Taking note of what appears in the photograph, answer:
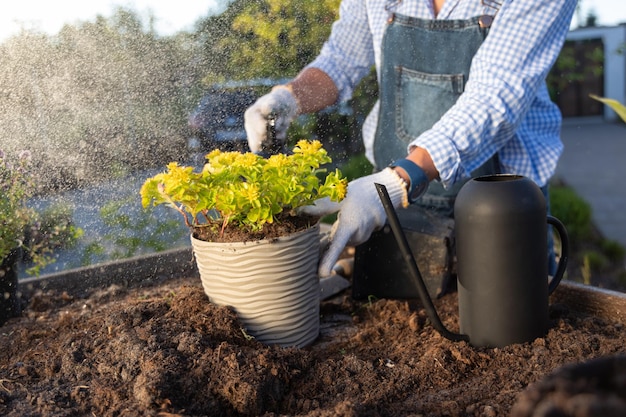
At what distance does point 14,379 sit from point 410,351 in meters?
0.85

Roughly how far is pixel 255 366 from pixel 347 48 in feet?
4.79

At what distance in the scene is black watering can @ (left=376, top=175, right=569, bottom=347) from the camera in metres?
1.39

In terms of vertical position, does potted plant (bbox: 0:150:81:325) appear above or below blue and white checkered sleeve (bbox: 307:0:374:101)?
below

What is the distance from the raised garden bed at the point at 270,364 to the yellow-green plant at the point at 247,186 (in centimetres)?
23

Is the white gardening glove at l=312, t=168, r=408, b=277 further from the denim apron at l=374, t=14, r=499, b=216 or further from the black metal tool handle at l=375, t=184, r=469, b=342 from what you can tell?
the denim apron at l=374, t=14, r=499, b=216

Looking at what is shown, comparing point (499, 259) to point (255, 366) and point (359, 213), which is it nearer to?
point (359, 213)

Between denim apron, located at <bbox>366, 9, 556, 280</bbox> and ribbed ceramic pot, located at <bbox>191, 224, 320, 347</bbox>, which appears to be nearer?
ribbed ceramic pot, located at <bbox>191, 224, 320, 347</bbox>

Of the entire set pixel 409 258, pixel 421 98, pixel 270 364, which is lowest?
pixel 270 364

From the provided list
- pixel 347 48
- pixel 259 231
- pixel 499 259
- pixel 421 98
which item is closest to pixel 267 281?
pixel 259 231

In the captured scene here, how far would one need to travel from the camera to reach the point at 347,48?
2479 millimetres

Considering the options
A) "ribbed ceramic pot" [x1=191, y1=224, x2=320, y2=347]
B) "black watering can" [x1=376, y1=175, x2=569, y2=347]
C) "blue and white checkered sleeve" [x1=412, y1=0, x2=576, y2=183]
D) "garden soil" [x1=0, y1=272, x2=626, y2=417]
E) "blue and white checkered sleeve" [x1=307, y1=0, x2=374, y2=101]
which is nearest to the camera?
"garden soil" [x1=0, y1=272, x2=626, y2=417]

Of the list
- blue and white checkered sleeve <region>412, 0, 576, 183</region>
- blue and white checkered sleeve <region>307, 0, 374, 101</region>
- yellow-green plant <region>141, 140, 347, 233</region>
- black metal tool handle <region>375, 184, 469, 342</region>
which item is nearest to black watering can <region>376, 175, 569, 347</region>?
black metal tool handle <region>375, 184, 469, 342</region>

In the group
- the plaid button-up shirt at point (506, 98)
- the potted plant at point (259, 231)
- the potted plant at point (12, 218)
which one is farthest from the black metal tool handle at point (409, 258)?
the potted plant at point (12, 218)

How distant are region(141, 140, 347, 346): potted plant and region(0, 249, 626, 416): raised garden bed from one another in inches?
2.8
